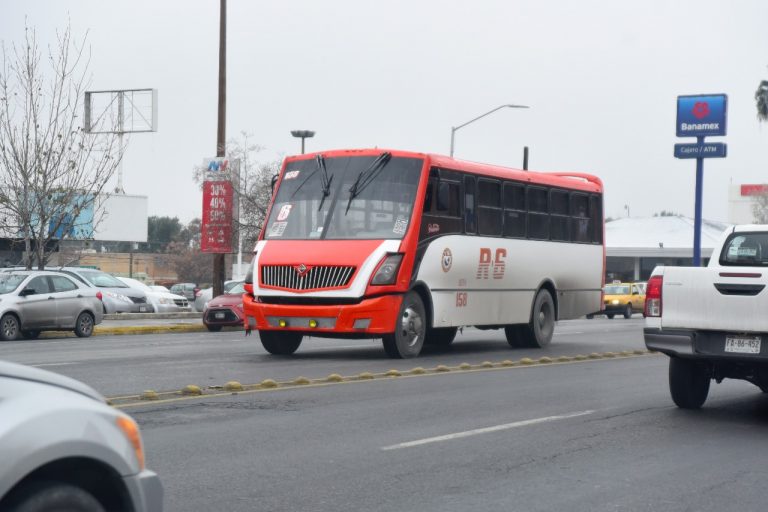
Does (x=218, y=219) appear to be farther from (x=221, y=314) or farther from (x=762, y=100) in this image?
(x=762, y=100)

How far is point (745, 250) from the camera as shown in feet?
40.1

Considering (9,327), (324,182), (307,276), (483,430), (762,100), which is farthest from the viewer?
(762,100)

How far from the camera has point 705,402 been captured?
13438 millimetres

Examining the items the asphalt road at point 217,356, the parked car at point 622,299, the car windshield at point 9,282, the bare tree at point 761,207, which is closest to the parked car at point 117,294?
the asphalt road at point 217,356

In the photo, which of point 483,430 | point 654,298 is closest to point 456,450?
point 483,430

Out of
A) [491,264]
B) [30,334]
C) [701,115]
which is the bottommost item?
[30,334]

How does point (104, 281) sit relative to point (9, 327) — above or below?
above

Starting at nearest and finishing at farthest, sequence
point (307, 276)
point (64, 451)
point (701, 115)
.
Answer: point (64, 451), point (307, 276), point (701, 115)

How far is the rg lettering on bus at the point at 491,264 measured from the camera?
2089cm

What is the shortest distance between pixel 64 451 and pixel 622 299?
46.6m

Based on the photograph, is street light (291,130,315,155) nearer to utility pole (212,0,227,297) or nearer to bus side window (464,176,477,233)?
utility pole (212,0,227,297)

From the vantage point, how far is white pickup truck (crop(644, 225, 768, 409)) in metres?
11.1

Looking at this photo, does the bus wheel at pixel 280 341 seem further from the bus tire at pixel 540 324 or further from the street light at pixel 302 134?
the street light at pixel 302 134

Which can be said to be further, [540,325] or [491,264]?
[540,325]
